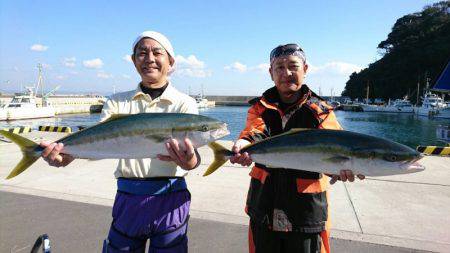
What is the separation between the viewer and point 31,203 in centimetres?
606

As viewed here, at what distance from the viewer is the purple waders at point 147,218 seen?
279cm

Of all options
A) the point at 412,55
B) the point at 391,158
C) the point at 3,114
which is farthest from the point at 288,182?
the point at 412,55

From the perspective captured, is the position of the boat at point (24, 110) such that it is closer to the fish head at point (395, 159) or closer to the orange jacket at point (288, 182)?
the orange jacket at point (288, 182)

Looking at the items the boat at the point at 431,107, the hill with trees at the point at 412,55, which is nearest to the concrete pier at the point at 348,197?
the boat at the point at 431,107

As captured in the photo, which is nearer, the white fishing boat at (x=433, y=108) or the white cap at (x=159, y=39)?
the white cap at (x=159, y=39)

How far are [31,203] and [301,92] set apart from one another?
5.08 meters

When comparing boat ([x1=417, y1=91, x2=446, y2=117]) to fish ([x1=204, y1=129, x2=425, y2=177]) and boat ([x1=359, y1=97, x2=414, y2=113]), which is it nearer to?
boat ([x1=359, y1=97, x2=414, y2=113])

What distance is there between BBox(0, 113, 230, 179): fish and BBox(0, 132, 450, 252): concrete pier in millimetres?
2270

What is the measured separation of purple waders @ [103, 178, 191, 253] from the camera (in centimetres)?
279

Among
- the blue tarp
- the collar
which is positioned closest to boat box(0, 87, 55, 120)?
the blue tarp

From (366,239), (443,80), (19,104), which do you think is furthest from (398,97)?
(366,239)

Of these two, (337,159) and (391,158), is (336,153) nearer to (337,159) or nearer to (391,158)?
(337,159)

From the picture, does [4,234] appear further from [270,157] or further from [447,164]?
[447,164]

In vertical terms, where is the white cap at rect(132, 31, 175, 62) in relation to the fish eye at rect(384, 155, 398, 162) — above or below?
above
